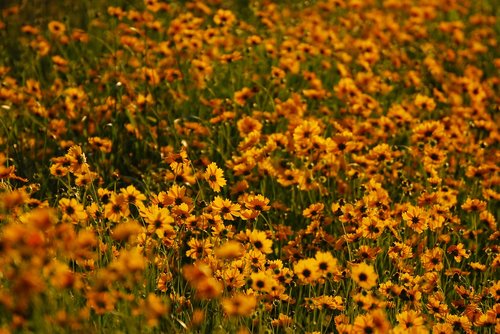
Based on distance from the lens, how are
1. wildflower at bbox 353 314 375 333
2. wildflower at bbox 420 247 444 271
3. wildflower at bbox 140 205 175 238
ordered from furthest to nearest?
wildflower at bbox 420 247 444 271
wildflower at bbox 140 205 175 238
wildflower at bbox 353 314 375 333

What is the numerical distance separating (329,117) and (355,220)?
149 centimetres

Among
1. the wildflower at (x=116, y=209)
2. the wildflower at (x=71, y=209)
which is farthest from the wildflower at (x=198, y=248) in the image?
the wildflower at (x=71, y=209)

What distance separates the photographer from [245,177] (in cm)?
353

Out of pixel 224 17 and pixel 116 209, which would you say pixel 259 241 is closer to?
pixel 116 209

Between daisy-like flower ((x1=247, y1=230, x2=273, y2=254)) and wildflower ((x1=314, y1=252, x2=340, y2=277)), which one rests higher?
wildflower ((x1=314, y1=252, x2=340, y2=277))

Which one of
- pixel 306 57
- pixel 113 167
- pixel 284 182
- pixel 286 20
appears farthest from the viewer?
pixel 286 20

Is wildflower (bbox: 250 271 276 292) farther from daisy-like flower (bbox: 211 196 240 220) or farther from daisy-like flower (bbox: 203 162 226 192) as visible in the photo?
daisy-like flower (bbox: 203 162 226 192)

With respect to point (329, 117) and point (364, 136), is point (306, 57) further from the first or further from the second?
point (364, 136)

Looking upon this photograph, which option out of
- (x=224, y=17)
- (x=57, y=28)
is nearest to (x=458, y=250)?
(x=224, y=17)

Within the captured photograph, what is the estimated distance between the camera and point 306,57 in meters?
5.26

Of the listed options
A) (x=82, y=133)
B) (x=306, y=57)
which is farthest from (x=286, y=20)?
(x=82, y=133)

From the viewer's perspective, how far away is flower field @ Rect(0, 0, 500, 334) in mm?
2197

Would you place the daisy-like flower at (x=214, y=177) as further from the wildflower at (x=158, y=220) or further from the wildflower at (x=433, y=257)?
the wildflower at (x=433, y=257)

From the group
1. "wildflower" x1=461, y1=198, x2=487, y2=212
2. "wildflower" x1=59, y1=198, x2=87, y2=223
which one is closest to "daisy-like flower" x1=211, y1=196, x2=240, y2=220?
"wildflower" x1=59, y1=198, x2=87, y2=223
